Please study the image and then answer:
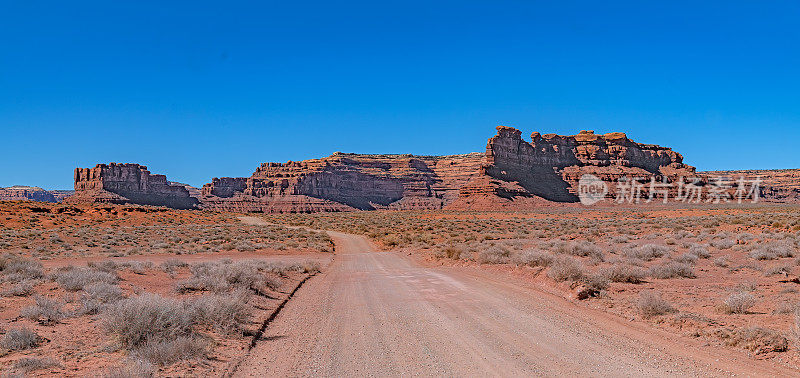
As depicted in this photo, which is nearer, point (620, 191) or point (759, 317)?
point (759, 317)

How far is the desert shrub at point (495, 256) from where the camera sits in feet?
63.5

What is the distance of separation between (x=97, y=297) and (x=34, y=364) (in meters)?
4.49

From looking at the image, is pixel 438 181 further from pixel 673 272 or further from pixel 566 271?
pixel 566 271

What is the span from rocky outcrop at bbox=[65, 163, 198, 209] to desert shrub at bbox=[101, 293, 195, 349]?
516ft

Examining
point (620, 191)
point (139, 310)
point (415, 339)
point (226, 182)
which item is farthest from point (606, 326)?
point (226, 182)

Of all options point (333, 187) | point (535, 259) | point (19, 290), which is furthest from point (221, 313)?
point (333, 187)

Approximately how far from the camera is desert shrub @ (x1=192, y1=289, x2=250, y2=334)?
7.73m

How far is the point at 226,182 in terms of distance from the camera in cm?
19162

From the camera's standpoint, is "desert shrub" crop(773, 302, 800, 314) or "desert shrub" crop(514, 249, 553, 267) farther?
"desert shrub" crop(514, 249, 553, 267)

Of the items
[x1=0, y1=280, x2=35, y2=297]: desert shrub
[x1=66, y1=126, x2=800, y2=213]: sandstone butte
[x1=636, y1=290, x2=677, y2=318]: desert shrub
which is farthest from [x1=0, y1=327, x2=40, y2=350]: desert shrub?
[x1=66, y1=126, x2=800, y2=213]: sandstone butte

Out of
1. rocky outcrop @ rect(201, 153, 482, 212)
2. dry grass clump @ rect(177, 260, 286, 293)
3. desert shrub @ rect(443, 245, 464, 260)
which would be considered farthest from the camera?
rocky outcrop @ rect(201, 153, 482, 212)

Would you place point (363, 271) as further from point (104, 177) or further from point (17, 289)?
point (104, 177)

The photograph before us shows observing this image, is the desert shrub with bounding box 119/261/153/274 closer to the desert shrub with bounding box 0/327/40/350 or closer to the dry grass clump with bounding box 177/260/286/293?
the dry grass clump with bounding box 177/260/286/293

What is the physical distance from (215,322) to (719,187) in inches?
6187
